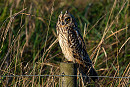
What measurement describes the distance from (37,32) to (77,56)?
158 centimetres

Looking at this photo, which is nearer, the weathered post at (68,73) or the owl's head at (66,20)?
the weathered post at (68,73)

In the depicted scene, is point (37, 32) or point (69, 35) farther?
point (37, 32)

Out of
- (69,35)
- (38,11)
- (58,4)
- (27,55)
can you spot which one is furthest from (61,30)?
(58,4)

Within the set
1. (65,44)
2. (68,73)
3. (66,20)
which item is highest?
(66,20)

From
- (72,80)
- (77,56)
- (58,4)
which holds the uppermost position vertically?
(58,4)

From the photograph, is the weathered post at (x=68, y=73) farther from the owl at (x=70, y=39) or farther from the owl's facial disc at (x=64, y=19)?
the owl's facial disc at (x=64, y=19)

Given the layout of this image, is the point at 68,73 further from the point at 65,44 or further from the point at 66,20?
the point at 66,20

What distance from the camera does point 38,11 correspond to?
481 centimetres

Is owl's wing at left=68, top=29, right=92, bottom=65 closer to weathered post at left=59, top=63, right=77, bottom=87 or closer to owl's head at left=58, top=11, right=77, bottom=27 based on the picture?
owl's head at left=58, top=11, right=77, bottom=27

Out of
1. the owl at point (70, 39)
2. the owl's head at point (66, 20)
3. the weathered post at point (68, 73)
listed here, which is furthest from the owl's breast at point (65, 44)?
the weathered post at point (68, 73)

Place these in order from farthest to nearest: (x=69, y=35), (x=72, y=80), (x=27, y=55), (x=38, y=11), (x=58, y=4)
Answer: (x=58, y=4), (x=38, y=11), (x=27, y=55), (x=69, y=35), (x=72, y=80)

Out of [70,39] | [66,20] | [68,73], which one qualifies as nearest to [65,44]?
[70,39]

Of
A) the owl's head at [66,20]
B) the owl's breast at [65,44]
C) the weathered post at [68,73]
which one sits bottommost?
the weathered post at [68,73]

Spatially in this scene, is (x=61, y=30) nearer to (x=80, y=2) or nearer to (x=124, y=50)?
(x=124, y=50)
